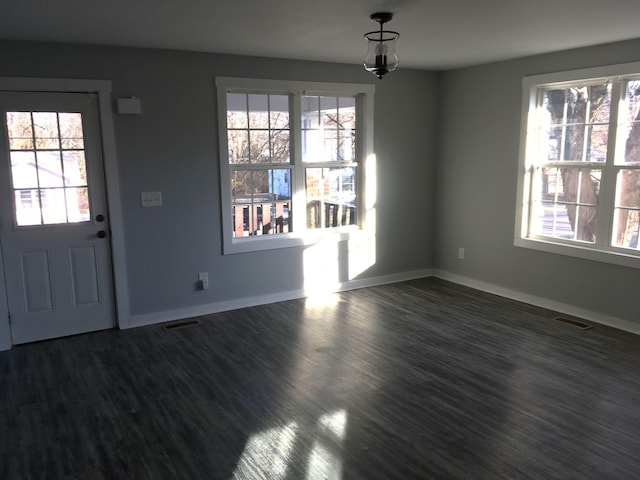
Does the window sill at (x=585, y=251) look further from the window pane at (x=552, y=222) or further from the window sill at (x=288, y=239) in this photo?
the window sill at (x=288, y=239)

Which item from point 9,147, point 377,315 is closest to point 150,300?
point 9,147

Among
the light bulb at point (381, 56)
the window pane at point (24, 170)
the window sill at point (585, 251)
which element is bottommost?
the window sill at point (585, 251)

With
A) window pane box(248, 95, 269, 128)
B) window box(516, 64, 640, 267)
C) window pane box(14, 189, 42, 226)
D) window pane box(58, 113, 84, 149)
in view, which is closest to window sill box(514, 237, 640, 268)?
window box(516, 64, 640, 267)

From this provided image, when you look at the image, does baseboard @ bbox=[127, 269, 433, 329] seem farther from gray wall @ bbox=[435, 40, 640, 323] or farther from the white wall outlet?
gray wall @ bbox=[435, 40, 640, 323]

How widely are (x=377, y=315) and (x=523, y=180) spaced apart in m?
2.01

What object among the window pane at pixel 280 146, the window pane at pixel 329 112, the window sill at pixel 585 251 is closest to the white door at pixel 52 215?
the window pane at pixel 280 146

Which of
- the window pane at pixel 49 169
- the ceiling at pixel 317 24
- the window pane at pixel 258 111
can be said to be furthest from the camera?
the window pane at pixel 258 111

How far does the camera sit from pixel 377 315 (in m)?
4.90

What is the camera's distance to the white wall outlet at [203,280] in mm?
4879

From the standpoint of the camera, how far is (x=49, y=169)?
4.20 m

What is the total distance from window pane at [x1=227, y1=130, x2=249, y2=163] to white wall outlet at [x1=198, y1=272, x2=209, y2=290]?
1.12 m

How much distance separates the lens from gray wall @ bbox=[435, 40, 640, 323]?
14.8 ft

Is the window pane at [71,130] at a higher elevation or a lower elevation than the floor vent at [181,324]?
higher

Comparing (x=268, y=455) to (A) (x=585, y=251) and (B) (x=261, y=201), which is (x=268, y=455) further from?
(A) (x=585, y=251)
